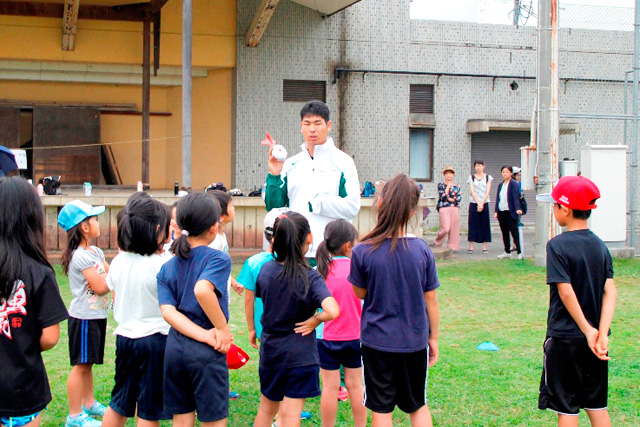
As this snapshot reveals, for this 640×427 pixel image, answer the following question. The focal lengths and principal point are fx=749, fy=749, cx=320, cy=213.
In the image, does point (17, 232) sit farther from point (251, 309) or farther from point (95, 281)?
point (251, 309)

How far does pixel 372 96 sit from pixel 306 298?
1454 centimetres

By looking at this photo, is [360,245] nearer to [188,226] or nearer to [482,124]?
[188,226]

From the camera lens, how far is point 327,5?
16.5 metres

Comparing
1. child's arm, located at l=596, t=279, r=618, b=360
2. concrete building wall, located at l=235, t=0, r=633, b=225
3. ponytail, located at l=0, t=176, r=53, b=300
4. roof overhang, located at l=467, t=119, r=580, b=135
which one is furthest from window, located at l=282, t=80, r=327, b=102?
ponytail, located at l=0, t=176, r=53, b=300

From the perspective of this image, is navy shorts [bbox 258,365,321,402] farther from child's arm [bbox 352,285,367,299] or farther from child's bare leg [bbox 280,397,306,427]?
child's arm [bbox 352,285,367,299]

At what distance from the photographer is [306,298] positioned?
Result: 3705 mm

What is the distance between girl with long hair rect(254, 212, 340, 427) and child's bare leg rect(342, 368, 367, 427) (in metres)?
0.54

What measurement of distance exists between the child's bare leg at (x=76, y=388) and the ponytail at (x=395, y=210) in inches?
75.6

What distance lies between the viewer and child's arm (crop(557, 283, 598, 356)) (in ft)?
11.8

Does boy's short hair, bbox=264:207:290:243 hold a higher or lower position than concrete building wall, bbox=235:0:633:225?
lower

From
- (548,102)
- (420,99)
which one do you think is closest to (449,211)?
(548,102)

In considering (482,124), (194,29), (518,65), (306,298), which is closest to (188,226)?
(306,298)

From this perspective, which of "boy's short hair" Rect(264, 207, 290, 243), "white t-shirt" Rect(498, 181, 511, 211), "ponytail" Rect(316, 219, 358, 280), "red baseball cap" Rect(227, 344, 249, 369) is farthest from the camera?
"white t-shirt" Rect(498, 181, 511, 211)

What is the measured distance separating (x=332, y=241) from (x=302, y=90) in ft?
44.7
